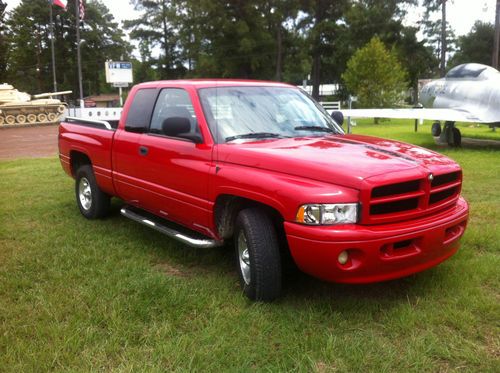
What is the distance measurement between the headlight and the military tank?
30.9 meters

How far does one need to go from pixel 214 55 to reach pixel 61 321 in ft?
175

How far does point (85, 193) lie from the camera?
6.75 metres

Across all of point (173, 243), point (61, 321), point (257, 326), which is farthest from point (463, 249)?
point (61, 321)

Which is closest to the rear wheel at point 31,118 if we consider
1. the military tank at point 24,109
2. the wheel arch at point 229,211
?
the military tank at point 24,109

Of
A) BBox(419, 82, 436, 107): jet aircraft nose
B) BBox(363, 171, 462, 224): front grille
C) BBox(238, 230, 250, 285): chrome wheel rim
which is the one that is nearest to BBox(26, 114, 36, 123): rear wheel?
BBox(419, 82, 436, 107): jet aircraft nose

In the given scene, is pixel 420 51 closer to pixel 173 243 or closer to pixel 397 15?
pixel 397 15

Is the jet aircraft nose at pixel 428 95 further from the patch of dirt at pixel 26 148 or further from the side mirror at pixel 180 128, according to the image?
the side mirror at pixel 180 128

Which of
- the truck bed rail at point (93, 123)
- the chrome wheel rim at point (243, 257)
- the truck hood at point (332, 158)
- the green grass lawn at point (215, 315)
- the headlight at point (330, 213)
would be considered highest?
the truck bed rail at point (93, 123)

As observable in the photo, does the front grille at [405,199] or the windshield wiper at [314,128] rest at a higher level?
the windshield wiper at [314,128]

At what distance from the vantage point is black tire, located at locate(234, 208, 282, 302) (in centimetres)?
370

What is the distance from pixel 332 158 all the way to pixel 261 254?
2.89 ft

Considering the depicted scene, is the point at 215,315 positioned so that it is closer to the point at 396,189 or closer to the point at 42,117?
the point at 396,189

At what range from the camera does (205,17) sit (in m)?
52.7

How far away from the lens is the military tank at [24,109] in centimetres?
3036
